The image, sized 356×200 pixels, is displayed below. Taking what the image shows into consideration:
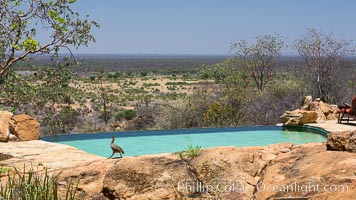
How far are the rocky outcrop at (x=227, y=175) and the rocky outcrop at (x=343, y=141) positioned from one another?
14cm

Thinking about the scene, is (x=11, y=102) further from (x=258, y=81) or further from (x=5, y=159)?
(x=258, y=81)

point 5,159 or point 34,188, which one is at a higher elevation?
point 34,188

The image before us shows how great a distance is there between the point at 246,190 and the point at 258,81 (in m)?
18.4

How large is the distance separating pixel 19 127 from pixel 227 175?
593 cm

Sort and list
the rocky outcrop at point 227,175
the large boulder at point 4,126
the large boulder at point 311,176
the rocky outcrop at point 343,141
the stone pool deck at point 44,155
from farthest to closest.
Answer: the large boulder at point 4,126 < the stone pool deck at point 44,155 < the rocky outcrop at point 343,141 < the rocky outcrop at point 227,175 < the large boulder at point 311,176

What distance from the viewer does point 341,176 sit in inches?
165

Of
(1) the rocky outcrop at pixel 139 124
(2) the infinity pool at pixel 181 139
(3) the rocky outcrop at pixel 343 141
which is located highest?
(3) the rocky outcrop at pixel 343 141

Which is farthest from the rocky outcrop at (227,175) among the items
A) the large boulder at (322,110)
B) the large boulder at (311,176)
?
the large boulder at (322,110)

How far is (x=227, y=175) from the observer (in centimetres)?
486

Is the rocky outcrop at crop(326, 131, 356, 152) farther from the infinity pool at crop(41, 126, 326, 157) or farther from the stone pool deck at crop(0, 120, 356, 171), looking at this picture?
the infinity pool at crop(41, 126, 326, 157)

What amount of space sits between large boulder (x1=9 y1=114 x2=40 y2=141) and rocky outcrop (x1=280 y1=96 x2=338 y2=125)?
702 cm

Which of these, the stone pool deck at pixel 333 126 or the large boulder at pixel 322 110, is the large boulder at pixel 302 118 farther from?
the large boulder at pixel 322 110

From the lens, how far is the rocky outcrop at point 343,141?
189 inches

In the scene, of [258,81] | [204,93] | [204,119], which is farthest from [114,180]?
[258,81]
